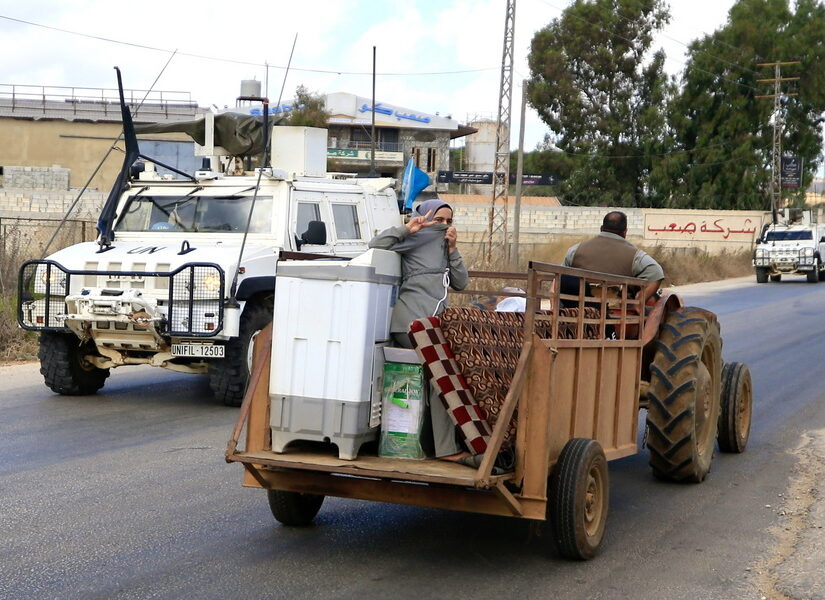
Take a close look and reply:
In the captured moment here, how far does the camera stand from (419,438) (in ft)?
18.5

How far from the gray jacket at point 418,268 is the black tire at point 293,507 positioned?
3.86 feet

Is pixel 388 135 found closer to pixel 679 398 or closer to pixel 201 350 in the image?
pixel 201 350

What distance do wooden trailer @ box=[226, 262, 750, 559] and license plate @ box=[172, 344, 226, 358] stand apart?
165 inches

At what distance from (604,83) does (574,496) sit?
215ft

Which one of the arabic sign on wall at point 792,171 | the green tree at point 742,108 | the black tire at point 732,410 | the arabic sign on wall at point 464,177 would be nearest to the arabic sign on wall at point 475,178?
the arabic sign on wall at point 464,177

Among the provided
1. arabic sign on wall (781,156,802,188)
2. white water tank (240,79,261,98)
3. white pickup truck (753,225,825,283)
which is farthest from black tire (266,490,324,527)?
arabic sign on wall (781,156,802,188)

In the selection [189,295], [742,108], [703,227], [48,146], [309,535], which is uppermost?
[742,108]

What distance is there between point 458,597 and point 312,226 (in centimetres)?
620

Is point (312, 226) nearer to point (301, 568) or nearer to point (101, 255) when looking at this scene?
point (101, 255)

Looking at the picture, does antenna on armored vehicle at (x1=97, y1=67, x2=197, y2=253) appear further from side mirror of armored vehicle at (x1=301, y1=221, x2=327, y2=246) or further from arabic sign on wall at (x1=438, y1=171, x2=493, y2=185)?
arabic sign on wall at (x1=438, y1=171, x2=493, y2=185)

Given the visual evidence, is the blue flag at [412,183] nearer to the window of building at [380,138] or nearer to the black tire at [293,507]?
the black tire at [293,507]

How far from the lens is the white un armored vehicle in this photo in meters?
10.4

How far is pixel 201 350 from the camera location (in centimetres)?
1044

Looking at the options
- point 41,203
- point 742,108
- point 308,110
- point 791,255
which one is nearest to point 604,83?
point 742,108
